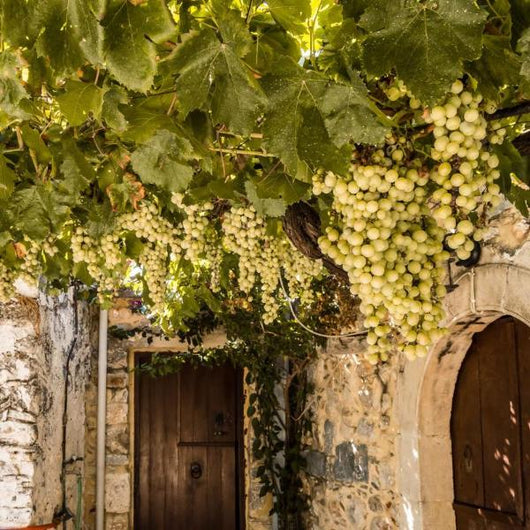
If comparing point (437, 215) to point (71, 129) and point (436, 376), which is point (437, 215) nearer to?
point (71, 129)

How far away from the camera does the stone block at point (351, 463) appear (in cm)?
379

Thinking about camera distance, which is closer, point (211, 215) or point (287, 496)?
point (211, 215)

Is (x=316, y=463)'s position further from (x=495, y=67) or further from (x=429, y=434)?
(x=495, y=67)

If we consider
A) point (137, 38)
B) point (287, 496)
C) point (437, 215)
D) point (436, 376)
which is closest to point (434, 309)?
point (437, 215)

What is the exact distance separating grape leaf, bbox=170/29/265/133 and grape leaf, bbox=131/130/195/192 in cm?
52

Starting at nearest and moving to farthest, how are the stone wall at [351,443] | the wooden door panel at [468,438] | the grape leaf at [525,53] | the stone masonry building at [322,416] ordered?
the grape leaf at [525,53]
the stone masonry building at [322,416]
the wooden door panel at [468,438]
the stone wall at [351,443]

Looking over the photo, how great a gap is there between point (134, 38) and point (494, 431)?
7.91 ft

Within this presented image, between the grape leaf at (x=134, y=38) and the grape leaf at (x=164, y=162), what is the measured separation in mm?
552

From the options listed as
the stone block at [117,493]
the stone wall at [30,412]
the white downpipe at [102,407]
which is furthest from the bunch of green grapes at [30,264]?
the stone block at [117,493]

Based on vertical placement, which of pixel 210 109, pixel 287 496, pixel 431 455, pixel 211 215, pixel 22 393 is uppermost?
pixel 211 215

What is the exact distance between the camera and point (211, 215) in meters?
2.68

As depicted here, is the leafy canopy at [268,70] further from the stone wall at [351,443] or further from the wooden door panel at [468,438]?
the stone wall at [351,443]

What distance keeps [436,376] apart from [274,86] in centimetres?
226

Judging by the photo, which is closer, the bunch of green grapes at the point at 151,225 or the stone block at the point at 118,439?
the bunch of green grapes at the point at 151,225
